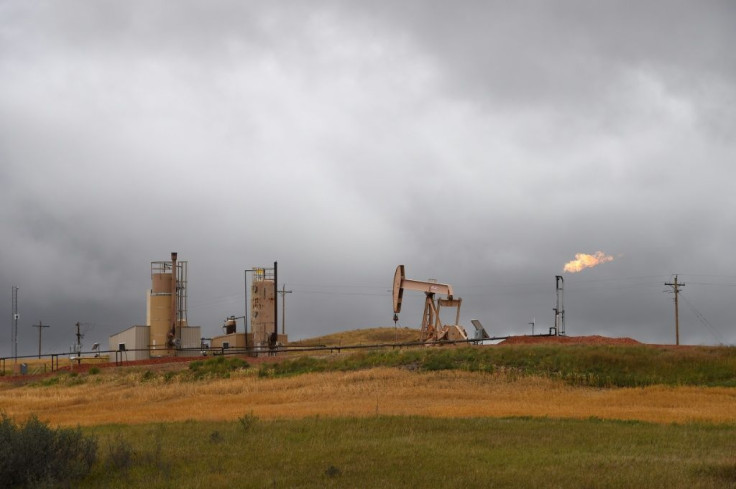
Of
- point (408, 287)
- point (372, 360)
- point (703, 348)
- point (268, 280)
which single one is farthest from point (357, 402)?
point (268, 280)

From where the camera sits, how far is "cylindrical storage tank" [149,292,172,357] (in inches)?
2382

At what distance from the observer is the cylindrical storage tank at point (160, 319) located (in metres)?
60.5

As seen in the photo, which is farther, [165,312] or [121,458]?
[165,312]

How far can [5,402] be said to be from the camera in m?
36.8

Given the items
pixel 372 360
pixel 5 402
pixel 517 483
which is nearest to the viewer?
pixel 517 483

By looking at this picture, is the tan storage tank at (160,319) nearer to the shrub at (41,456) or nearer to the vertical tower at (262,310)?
the vertical tower at (262,310)

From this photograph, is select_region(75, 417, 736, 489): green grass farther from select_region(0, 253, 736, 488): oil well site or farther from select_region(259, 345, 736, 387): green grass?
select_region(259, 345, 736, 387): green grass

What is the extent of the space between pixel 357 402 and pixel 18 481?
15.9 meters

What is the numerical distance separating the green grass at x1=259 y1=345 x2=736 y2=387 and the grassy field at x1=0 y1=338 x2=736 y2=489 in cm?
10

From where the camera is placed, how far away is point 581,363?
4106cm

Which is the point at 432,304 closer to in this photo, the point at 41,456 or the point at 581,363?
the point at 581,363

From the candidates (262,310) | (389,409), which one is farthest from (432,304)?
(389,409)

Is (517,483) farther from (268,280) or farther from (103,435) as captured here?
(268,280)

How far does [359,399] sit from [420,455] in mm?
15474
